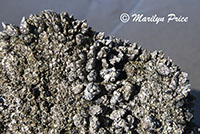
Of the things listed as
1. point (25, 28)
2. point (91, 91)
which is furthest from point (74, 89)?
point (25, 28)

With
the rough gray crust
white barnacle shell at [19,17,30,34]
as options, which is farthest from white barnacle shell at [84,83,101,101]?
white barnacle shell at [19,17,30,34]

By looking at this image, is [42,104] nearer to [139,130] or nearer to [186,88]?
[139,130]

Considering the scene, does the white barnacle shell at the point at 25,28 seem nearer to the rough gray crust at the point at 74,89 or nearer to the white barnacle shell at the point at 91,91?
the rough gray crust at the point at 74,89

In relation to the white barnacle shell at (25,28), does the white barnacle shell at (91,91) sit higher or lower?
lower

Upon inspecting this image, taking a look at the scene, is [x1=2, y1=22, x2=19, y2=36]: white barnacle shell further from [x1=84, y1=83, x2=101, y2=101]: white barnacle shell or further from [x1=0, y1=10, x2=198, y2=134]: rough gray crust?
[x1=84, y1=83, x2=101, y2=101]: white barnacle shell

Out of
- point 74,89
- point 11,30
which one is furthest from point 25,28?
point 74,89

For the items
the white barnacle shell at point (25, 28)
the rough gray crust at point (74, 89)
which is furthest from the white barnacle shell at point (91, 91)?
the white barnacle shell at point (25, 28)

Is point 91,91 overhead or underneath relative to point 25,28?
underneath

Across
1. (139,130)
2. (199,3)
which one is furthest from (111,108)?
(199,3)

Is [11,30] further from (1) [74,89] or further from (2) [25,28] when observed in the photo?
(1) [74,89]
